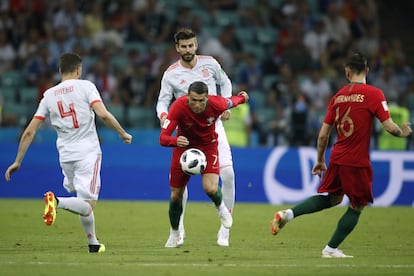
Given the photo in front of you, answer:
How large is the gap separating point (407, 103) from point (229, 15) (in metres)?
5.23

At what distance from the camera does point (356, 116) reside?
10.7 m

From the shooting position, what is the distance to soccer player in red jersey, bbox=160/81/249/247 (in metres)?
11.3

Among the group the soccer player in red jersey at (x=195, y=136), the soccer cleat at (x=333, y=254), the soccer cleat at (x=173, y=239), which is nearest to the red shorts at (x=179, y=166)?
the soccer player in red jersey at (x=195, y=136)

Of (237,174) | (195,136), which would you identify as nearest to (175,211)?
(195,136)

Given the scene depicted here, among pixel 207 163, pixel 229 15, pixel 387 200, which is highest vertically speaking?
pixel 229 15

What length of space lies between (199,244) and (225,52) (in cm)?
1244

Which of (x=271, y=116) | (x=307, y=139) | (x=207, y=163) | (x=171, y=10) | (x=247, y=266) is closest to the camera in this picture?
(x=247, y=266)

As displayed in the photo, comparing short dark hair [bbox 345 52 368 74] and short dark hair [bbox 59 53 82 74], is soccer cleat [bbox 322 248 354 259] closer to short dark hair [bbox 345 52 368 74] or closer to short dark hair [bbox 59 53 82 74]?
short dark hair [bbox 345 52 368 74]

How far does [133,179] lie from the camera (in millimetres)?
19969

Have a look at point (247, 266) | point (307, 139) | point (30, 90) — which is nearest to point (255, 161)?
point (307, 139)

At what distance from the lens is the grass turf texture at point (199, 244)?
32.0 feet

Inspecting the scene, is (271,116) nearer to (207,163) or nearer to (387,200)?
(387,200)

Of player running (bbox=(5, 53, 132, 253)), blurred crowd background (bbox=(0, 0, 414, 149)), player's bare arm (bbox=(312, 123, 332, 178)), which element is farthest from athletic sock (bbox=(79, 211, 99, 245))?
blurred crowd background (bbox=(0, 0, 414, 149))

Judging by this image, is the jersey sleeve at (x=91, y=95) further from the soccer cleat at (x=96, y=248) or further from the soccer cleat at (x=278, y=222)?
the soccer cleat at (x=278, y=222)
